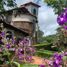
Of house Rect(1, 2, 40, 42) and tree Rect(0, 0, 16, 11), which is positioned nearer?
tree Rect(0, 0, 16, 11)

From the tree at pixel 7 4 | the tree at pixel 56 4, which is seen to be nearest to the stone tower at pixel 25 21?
the tree at pixel 56 4

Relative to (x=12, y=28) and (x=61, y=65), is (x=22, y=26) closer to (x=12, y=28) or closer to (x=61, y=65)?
(x=12, y=28)

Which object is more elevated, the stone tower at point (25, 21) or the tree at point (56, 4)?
the tree at point (56, 4)

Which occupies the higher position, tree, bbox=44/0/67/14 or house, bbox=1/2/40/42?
tree, bbox=44/0/67/14

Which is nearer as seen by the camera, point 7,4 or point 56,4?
point 7,4

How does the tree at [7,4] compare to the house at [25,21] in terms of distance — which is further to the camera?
the house at [25,21]

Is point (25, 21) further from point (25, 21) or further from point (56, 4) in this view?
point (56, 4)

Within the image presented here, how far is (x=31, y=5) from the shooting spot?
197 feet

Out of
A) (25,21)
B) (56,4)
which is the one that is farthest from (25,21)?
(56,4)

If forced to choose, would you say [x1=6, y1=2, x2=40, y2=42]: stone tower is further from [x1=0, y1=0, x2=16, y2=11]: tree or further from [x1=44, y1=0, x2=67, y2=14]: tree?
[x1=0, y1=0, x2=16, y2=11]: tree

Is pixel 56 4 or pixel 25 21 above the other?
pixel 56 4

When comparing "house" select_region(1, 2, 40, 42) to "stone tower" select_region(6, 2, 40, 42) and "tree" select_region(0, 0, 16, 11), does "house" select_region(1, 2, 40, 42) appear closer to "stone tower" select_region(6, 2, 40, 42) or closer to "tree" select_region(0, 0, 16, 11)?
"stone tower" select_region(6, 2, 40, 42)

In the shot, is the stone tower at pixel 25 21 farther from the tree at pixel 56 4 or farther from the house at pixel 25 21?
the tree at pixel 56 4

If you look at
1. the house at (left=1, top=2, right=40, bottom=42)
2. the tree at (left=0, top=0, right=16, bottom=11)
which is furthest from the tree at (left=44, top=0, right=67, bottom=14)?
the tree at (left=0, top=0, right=16, bottom=11)
